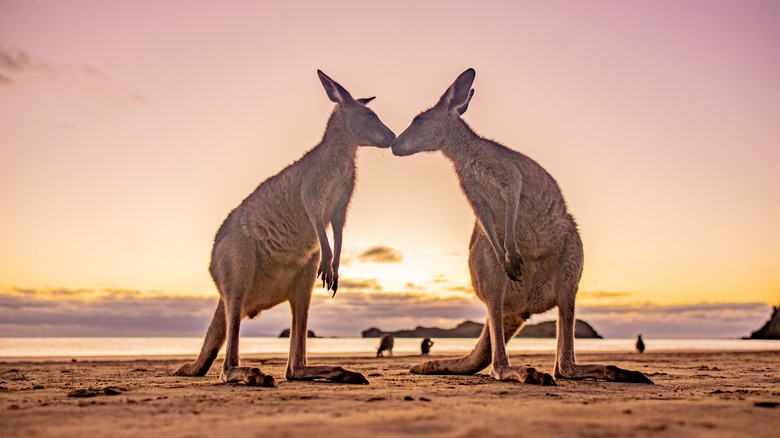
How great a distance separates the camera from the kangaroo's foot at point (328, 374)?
531 centimetres

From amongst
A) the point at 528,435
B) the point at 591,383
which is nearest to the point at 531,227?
the point at 591,383

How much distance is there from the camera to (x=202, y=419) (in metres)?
3.11

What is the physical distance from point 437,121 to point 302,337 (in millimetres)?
2437

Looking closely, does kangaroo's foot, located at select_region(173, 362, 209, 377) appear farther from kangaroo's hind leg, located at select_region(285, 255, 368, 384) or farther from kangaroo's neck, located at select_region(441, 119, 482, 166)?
kangaroo's neck, located at select_region(441, 119, 482, 166)

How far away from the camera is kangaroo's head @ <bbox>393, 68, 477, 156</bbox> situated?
658 centimetres

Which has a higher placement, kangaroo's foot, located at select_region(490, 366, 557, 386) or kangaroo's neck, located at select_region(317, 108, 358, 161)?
kangaroo's neck, located at select_region(317, 108, 358, 161)

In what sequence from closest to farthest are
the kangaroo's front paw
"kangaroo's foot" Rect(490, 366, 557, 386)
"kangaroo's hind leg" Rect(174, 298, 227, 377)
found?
1. "kangaroo's foot" Rect(490, 366, 557, 386)
2. the kangaroo's front paw
3. "kangaroo's hind leg" Rect(174, 298, 227, 377)

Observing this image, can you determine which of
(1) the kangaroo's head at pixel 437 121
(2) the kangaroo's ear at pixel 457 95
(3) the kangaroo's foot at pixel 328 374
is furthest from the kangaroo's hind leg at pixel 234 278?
(2) the kangaroo's ear at pixel 457 95

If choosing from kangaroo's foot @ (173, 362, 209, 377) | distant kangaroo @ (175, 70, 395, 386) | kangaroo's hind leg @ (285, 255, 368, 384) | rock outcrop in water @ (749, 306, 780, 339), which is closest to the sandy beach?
kangaroo's hind leg @ (285, 255, 368, 384)

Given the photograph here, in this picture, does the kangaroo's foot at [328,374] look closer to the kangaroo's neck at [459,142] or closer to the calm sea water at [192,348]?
the kangaroo's neck at [459,142]

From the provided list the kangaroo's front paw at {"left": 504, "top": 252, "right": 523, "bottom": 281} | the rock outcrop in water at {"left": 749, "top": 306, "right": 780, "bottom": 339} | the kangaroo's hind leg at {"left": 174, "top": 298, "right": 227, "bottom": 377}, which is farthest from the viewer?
the rock outcrop in water at {"left": 749, "top": 306, "right": 780, "bottom": 339}

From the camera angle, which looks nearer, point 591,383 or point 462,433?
point 462,433

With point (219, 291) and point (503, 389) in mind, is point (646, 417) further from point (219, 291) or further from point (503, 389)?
point (219, 291)

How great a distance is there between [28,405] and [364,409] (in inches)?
77.1
